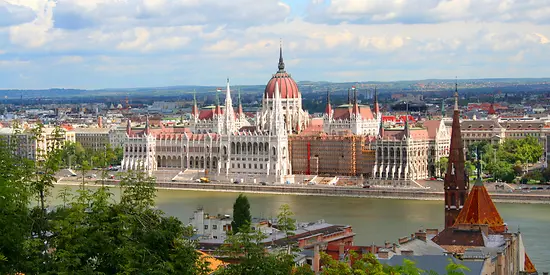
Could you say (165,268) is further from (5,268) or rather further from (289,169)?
(289,169)

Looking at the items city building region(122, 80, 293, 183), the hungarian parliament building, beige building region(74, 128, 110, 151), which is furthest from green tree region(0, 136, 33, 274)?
beige building region(74, 128, 110, 151)

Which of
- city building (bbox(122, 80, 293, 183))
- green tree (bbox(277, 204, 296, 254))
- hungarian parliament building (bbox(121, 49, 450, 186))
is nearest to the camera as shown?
green tree (bbox(277, 204, 296, 254))

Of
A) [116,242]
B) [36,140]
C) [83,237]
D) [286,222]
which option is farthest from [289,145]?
[83,237]

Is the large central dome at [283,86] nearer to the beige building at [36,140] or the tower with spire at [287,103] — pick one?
the tower with spire at [287,103]

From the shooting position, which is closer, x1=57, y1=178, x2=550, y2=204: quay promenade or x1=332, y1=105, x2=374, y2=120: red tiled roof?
x1=57, y1=178, x2=550, y2=204: quay promenade

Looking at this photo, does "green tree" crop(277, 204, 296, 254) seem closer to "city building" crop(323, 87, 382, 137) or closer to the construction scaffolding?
the construction scaffolding

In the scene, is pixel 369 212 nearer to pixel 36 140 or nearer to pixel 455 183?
pixel 455 183

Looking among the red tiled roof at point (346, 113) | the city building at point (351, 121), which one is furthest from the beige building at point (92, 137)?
the red tiled roof at point (346, 113)
